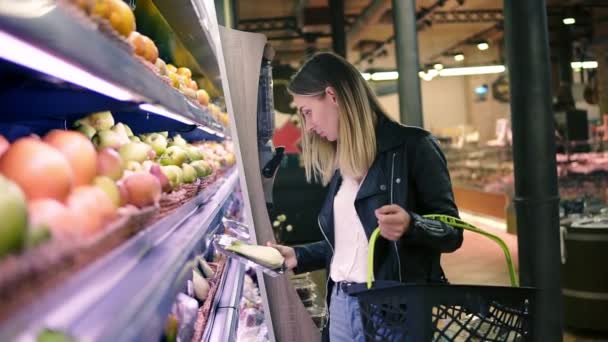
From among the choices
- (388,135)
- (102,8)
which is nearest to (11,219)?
(102,8)

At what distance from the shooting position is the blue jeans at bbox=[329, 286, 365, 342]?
1.91 metres

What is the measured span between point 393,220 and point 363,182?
393 mm

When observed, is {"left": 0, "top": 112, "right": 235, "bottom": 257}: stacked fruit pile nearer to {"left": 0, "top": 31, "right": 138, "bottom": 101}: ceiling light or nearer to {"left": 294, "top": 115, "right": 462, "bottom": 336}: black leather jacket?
{"left": 0, "top": 31, "right": 138, "bottom": 101}: ceiling light

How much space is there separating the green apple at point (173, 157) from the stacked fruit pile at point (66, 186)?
0.47 meters

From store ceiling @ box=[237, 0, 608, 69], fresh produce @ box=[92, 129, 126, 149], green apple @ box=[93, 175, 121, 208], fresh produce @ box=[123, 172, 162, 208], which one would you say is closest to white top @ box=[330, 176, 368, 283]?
fresh produce @ box=[92, 129, 126, 149]

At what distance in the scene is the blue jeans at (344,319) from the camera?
1.91m

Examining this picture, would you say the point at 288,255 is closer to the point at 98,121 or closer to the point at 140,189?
the point at 98,121

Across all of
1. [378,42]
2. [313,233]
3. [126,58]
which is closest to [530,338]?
[126,58]

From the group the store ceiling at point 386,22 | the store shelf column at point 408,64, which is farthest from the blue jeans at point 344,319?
the store ceiling at point 386,22

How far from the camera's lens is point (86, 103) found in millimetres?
1228

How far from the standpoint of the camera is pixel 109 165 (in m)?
1.15

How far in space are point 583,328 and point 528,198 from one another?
6.14ft

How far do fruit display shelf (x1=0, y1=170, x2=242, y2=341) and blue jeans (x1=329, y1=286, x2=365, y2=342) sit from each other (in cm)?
70

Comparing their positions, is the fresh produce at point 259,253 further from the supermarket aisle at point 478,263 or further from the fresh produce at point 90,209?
the supermarket aisle at point 478,263
